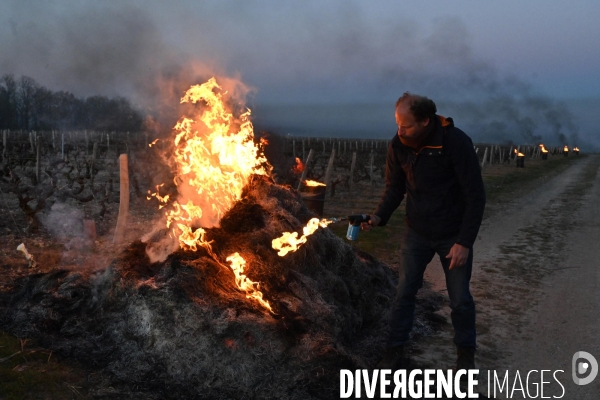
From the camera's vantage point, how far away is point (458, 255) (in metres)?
3.95

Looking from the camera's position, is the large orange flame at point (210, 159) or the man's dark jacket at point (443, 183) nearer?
the man's dark jacket at point (443, 183)

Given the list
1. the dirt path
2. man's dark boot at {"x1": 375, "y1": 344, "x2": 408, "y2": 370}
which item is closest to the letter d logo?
the dirt path

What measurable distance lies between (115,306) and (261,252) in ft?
5.08

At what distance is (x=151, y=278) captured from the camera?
16.2 ft

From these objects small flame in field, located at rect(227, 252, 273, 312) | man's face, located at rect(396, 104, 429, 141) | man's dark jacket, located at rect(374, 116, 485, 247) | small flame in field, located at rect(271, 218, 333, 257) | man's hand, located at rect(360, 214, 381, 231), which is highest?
man's face, located at rect(396, 104, 429, 141)

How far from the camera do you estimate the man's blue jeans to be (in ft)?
13.6

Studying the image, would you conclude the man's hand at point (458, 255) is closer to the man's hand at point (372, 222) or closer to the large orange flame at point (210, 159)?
the man's hand at point (372, 222)

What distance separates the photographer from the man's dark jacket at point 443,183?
12.9 ft

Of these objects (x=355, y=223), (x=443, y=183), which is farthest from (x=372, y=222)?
(x=443, y=183)

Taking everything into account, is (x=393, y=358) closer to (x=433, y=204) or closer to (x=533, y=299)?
(x=433, y=204)

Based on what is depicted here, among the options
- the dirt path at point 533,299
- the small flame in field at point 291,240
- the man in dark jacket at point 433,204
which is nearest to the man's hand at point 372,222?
the man in dark jacket at point 433,204

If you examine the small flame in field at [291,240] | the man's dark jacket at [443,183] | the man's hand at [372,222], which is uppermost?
the man's dark jacket at [443,183]

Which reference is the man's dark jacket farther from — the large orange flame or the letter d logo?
the large orange flame

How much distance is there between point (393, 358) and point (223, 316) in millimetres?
1537
